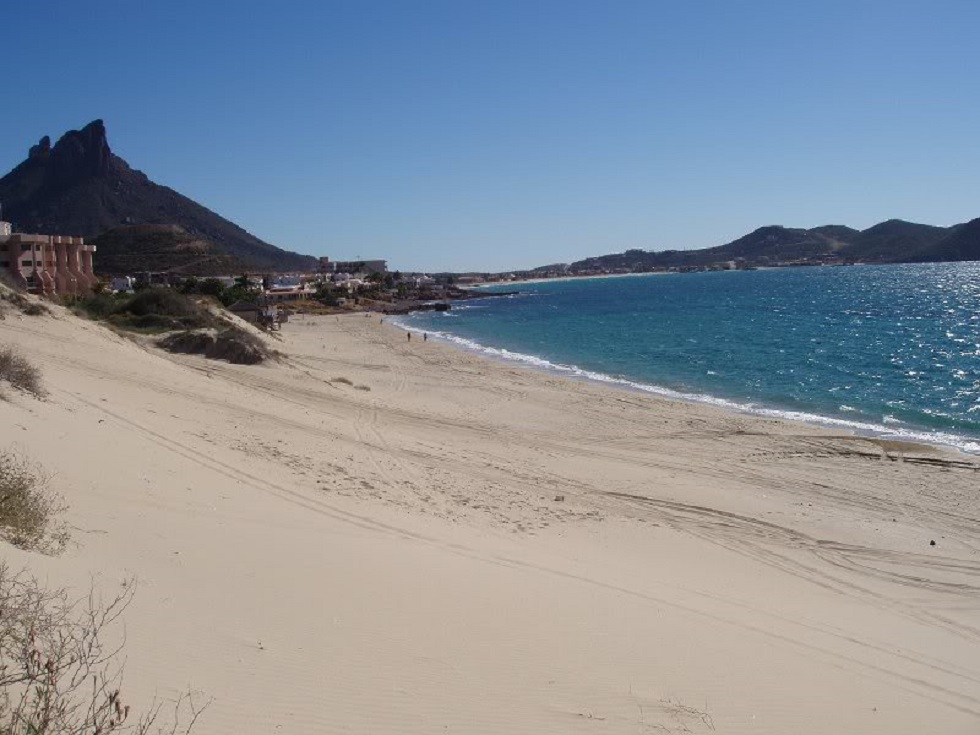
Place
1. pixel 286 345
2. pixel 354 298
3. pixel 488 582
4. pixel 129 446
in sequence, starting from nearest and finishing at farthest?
pixel 488 582 < pixel 129 446 < pixel 286 345 < pixel 354 298

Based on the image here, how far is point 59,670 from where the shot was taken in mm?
3990

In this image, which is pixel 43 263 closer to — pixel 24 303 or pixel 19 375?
pixel 24 303

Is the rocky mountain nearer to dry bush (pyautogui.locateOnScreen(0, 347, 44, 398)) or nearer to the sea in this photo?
the sea

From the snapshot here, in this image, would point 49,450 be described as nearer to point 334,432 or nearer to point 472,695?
point 472,695

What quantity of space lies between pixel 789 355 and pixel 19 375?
113 feet

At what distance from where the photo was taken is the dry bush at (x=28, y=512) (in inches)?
233

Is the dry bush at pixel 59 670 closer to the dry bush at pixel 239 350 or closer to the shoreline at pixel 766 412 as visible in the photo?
the shoreline at pixel 766 412

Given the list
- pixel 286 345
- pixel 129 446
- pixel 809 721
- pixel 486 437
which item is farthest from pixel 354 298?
pixel 809 721

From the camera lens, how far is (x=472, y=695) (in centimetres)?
546

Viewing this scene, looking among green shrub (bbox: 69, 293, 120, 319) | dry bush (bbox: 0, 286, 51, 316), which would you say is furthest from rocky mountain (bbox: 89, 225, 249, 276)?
dry bush (bbox: 0, 286, 51, 316)

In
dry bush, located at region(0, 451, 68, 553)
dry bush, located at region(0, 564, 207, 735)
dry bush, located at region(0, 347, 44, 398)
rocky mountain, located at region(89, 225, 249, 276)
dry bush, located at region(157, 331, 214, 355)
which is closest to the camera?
dry bush, located at region(0, 564, 207, 735)

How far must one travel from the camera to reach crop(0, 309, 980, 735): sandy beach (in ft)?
17.9

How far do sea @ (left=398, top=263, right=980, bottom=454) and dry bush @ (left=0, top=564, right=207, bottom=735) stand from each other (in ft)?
65.6

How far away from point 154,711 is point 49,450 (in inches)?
253
